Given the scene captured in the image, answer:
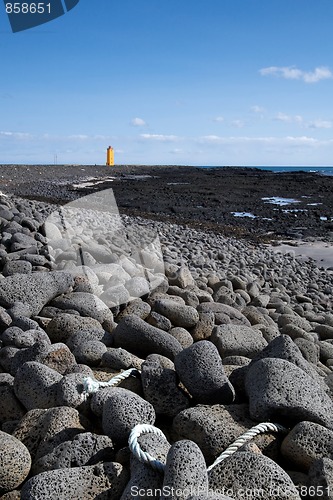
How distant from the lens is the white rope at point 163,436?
2.08m

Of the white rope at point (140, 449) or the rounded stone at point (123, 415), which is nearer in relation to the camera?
the white rope at point (140, 449)

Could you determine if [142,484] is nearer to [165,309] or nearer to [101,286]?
[165,309]

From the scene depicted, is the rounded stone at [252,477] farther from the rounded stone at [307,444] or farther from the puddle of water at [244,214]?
the puddle of water at [244,214]

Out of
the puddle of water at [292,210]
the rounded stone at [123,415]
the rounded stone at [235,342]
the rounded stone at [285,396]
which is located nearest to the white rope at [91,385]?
the rounded stone at [123,415]

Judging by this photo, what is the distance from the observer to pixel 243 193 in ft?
82.1

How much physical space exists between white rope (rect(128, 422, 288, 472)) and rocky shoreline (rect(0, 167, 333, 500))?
28 millimetres

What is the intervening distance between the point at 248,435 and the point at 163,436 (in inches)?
15.0

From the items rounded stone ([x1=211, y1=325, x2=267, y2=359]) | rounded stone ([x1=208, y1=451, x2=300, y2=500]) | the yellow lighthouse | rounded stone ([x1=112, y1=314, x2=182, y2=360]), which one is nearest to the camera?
rounded stone ([x1=208, y1=451, x2=300, y2=500])

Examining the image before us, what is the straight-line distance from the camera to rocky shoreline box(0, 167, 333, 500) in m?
2.10

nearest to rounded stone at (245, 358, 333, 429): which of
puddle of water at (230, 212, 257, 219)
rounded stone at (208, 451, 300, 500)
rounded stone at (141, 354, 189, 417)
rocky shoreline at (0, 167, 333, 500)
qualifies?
rocky shoreline at (0, 167, 333, 500)

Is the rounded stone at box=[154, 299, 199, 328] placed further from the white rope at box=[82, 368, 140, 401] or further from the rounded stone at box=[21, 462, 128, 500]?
the rounded stone at box=[21, 462, 128, 500]

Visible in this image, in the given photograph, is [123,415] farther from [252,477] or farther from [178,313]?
[178,313]

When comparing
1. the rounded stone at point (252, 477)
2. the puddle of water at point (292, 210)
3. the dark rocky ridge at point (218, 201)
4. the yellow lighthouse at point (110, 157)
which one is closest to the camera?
the rounded stone at point (252, 477)

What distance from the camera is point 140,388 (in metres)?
2.92
